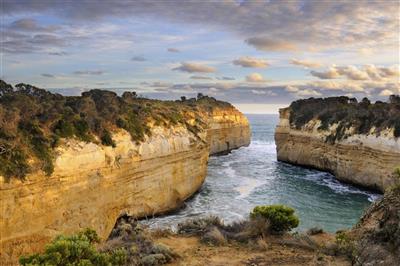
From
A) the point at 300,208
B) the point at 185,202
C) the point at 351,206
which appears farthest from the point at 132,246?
the point at 351,206

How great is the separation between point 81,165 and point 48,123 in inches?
92.4

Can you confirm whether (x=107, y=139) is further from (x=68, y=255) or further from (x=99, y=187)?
(x=68, y=255)

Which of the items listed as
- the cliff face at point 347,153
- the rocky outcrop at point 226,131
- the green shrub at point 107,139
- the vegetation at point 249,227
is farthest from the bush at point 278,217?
the rocky outcrop at point 226,131

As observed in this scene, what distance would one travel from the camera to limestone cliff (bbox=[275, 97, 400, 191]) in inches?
1193

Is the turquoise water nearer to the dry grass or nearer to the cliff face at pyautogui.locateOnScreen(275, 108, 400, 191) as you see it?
the cliff face at pyautogui.locateOnScreen(275, 108, 400, 191)

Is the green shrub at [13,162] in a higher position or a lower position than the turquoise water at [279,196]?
higher

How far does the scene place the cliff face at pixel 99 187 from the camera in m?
14.9

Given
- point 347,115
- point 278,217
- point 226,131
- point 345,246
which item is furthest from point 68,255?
point 226,131

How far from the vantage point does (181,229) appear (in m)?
14.7

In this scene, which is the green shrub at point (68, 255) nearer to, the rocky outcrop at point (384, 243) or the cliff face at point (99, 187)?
the rocky outcrop at point (384, 243)

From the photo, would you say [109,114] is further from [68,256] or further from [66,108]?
[68,256]

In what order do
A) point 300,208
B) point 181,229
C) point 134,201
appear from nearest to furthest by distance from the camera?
point 181,229 < point 134,201 < point 300,208

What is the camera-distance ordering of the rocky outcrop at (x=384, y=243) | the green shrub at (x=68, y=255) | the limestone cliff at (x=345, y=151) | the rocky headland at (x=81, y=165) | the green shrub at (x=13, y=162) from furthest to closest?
the limestone cliff at (x=345, y=151) → the rocky headland at (x=81, y=165) → the green shrub at (x=13, y=162) → the green shrub at (x=68, y=255) → the rocky outcrop at (x=384, y=243)

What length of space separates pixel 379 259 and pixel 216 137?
5522 centimetres
